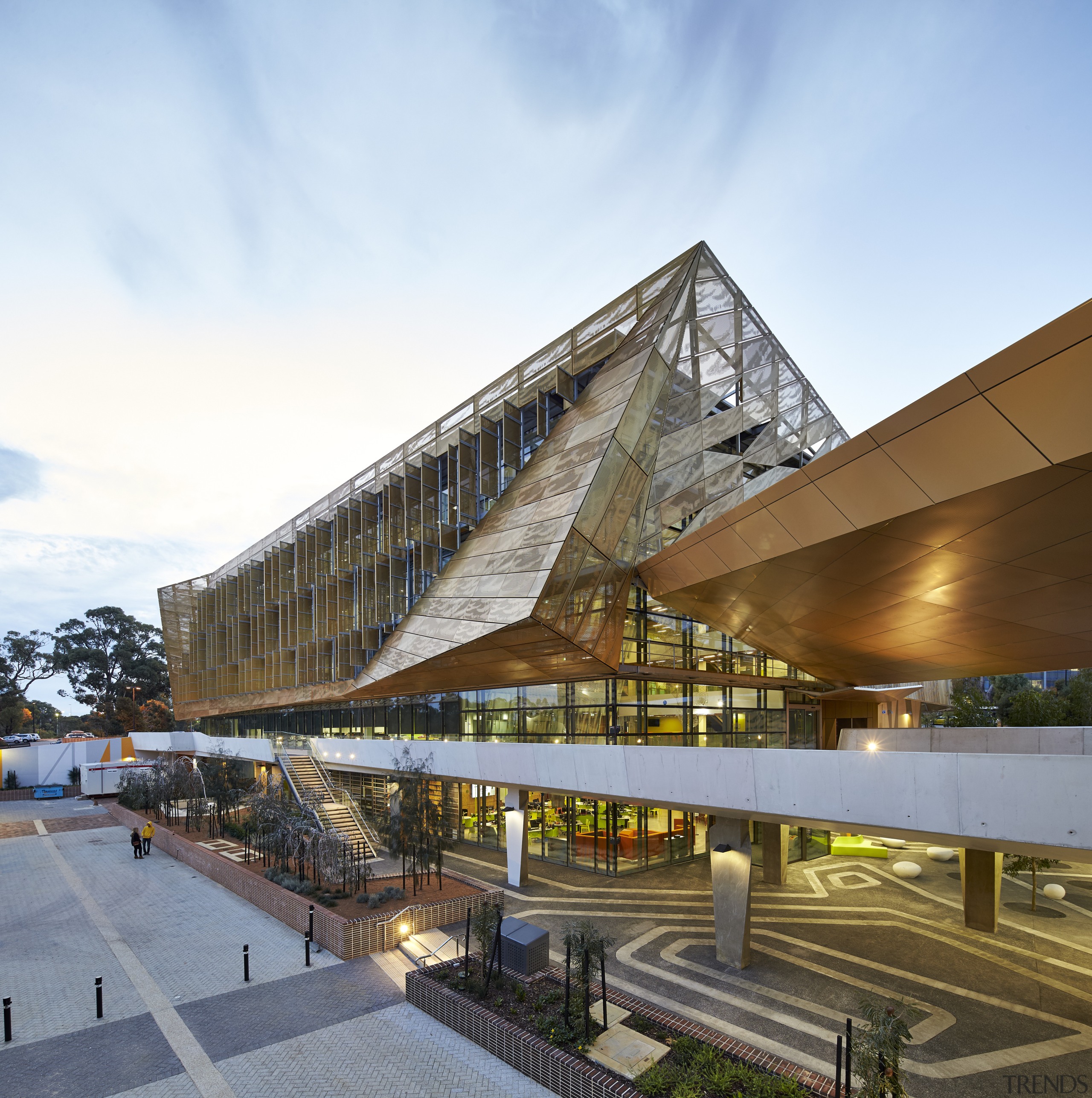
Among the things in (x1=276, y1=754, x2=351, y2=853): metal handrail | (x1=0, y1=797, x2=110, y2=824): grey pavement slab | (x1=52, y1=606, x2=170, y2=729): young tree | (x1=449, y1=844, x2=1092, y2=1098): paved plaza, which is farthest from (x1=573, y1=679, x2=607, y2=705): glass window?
(x1=52, y1=606, x2=170, y2=729): young tree

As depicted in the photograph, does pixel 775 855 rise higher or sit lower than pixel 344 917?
lower

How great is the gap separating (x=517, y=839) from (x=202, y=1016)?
11.4m

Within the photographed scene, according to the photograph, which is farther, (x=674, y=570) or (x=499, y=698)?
(x=499, y=698)

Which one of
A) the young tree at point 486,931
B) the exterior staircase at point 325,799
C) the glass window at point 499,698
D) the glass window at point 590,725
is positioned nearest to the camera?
the young tree at point 486,931

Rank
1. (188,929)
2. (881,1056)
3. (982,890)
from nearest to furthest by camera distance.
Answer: (881,1056) < (982,890) < (188,929)

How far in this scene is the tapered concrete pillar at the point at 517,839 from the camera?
23.1m

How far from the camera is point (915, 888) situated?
76.1ft

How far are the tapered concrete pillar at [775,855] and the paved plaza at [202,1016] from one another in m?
13.7

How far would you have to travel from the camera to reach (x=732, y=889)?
15844 mm

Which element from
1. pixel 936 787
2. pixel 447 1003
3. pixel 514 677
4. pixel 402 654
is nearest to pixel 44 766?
pixel 402 654

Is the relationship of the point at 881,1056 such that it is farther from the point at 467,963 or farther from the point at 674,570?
the point at 674,570

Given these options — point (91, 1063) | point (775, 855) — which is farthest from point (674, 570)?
point (91, 1063)

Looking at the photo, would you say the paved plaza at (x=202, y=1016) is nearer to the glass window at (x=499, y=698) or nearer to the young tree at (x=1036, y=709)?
the glass window at (x=499, y=698)

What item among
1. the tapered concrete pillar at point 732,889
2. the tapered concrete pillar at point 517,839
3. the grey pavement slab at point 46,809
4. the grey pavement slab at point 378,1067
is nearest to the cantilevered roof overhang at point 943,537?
the tapered concrete pillar at point 732,889
